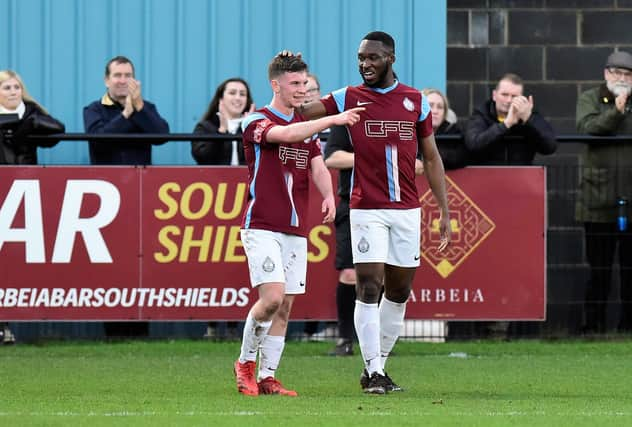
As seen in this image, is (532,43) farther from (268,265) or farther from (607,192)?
(268,265)

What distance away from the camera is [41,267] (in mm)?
13438

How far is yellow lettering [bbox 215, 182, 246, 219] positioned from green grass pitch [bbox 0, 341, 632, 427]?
3.70ft

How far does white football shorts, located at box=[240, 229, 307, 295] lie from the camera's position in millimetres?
9781

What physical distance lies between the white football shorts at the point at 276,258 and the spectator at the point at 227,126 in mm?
3973

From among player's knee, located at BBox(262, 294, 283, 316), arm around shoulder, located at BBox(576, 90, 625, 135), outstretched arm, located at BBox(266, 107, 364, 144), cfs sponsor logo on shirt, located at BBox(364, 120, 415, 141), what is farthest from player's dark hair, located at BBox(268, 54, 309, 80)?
arm around shoulder, located at BBox(576, 90, 625, 135)

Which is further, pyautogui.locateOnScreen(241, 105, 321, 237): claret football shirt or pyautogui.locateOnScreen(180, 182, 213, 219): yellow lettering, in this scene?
pyautogui.locateOnScreen(180, 182, 213, 219): yellow lettering

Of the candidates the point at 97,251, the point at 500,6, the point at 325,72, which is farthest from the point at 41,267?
the point at 500,6

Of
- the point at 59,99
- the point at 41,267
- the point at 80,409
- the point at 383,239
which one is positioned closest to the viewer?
the point at 80,409

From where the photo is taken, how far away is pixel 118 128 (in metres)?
14.0

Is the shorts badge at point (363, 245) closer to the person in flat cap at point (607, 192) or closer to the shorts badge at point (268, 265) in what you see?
the shorts badge at point (268, 265)

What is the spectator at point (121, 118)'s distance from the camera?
1388cm

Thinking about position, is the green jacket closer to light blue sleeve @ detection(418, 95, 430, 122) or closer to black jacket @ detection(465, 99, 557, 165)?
black jacket @ detection(465, 99, 557, 165)

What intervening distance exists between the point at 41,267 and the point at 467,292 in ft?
11.9

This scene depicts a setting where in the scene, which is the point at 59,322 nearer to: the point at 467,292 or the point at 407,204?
the point at 467,292
